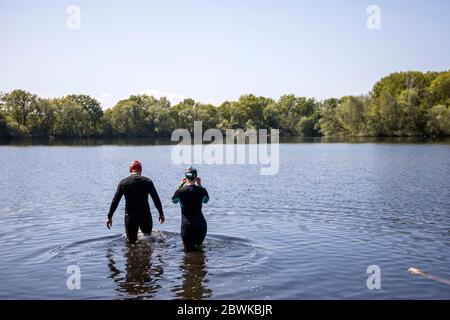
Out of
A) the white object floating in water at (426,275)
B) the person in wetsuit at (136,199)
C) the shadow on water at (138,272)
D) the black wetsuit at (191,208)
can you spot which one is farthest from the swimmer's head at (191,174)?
the white object floating in water at (426,275)

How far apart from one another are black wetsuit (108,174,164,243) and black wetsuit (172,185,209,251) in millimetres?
1115

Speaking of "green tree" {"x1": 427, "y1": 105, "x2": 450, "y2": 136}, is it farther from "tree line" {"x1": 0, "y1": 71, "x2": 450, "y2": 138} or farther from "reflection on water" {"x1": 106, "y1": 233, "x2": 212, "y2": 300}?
"reflection on water" {"x1": 106, "y1": 233, "x2": 212, "y2": 300}

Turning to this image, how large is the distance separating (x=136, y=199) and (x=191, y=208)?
1.94 m

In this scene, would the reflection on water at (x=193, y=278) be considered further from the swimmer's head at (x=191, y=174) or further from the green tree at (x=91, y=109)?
the green tree at (x=91, y=109)

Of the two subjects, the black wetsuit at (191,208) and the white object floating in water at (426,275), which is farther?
the black wetsuit at (191,208)

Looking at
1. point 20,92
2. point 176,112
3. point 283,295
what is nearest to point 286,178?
point 283,295

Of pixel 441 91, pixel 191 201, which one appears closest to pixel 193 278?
pixel 191 201

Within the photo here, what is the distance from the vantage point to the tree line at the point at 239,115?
126188mm

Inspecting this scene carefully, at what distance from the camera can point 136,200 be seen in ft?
46.3

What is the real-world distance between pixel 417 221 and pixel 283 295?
11.5m

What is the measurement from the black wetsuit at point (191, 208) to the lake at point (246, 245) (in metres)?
0.72

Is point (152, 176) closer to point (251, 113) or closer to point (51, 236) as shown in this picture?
point (51, 236)

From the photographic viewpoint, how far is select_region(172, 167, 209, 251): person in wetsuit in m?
13.1

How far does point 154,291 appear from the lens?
35.7 ft
